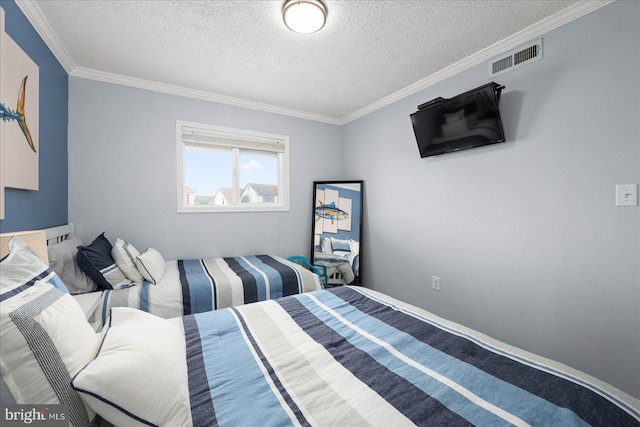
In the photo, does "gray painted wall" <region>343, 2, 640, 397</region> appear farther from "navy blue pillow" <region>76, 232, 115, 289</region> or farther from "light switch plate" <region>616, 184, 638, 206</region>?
"navy blue pillow" <region>76, 232, 115, 289</region>

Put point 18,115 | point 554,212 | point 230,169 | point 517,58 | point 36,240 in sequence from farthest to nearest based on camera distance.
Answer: point 230,169, point 517,58, point 554,212, point 18,115, point 36,240

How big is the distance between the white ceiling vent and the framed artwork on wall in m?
3.25

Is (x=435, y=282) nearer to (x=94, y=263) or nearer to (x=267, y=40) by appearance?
(x=267, y=40)

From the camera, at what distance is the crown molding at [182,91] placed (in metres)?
2.65

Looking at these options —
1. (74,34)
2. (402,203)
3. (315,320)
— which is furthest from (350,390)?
(74,34)

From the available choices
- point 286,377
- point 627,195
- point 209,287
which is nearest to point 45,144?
point 209,287

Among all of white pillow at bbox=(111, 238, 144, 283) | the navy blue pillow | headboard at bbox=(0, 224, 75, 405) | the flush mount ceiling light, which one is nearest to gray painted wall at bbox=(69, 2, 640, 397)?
headboard at bbox=(0, 224, 75, 405)

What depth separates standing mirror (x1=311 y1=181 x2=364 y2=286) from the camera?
12.2ft

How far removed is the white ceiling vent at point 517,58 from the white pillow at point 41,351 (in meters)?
3.06

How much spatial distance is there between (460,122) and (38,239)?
9.93 ft

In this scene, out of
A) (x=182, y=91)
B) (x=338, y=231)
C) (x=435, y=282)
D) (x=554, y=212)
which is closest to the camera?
(x=554, y=212)

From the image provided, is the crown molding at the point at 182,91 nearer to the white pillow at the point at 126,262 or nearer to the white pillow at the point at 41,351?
the white pillow at the point at 126,262

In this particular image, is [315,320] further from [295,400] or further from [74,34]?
[74,34]

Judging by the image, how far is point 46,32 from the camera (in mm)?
1980
